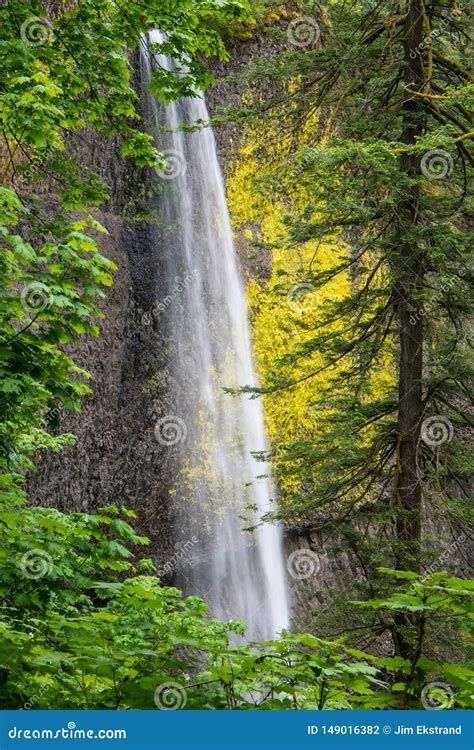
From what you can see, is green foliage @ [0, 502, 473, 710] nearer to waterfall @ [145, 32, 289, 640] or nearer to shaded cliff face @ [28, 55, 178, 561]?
shaded cliff face @ [28, 55, 178, 561]

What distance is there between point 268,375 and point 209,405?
728cm

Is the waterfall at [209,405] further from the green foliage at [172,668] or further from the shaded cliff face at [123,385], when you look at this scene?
the green foliage at [172,668]

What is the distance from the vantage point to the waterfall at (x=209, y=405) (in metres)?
15.6

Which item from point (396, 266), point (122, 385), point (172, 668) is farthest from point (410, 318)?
point (122, 385)

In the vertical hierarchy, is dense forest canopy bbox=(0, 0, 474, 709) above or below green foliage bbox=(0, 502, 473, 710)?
above

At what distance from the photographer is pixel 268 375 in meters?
9.61

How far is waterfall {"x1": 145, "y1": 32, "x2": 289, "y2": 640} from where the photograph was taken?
15570 millimetres

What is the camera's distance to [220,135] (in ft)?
61.0

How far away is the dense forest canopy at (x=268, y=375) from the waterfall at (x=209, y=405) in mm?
5830

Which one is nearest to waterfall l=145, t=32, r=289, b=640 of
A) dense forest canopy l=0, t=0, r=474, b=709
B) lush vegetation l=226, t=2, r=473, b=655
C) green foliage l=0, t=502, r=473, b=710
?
dense forest canopy l=0, t=0, r=474, b=709

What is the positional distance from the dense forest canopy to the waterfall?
5.83 meters

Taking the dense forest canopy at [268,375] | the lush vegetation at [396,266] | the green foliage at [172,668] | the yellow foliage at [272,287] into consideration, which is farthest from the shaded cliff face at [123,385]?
the green foliage at [172,668]

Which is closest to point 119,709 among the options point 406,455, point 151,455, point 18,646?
point 18,646

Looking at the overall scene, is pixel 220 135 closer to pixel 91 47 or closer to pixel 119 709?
pixel 91 47
